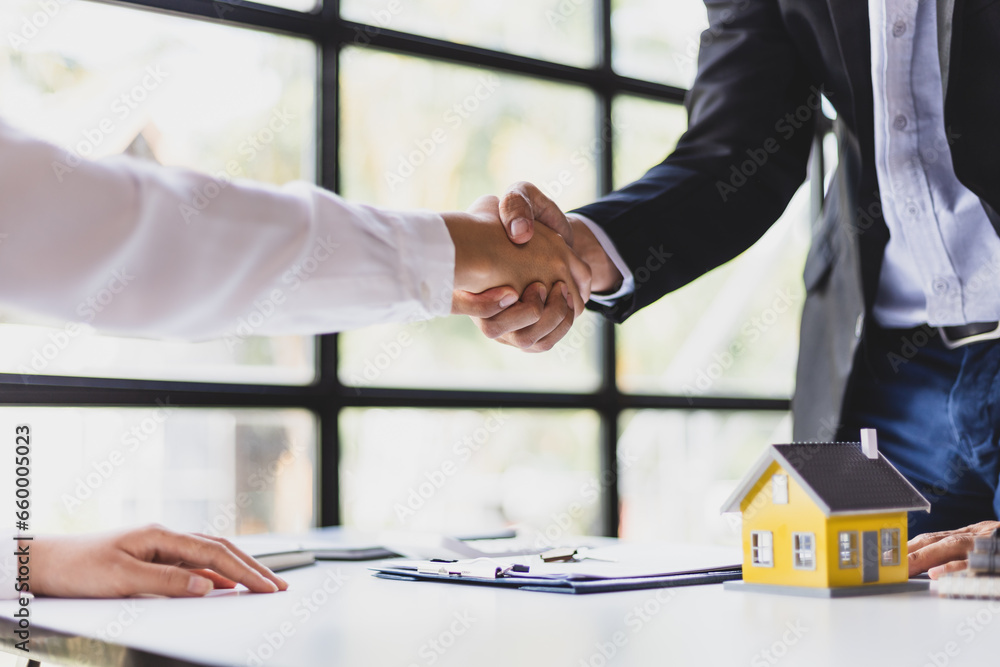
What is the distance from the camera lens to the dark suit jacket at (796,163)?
1.28m

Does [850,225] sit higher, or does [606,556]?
[850,225]

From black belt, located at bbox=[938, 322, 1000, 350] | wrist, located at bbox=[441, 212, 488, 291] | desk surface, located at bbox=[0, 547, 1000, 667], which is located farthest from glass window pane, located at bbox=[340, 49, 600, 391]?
desk surface, located at bbox=[0, 547, 1000, 667]

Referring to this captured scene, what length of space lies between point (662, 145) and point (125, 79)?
1872mm

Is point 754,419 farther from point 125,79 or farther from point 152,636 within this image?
point 152,636

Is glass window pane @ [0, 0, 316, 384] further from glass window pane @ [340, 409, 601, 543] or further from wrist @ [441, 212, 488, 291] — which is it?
wrist @ [441, 212, 488, 291]

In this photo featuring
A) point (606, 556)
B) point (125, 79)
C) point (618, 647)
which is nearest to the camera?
point (618, 647)

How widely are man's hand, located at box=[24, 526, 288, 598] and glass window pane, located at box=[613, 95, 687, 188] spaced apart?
2564 mm

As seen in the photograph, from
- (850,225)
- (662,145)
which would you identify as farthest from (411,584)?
(662,145)

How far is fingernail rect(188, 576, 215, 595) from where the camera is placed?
0.98 meters

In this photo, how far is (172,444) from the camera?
2533mm

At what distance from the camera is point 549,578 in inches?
38.3
